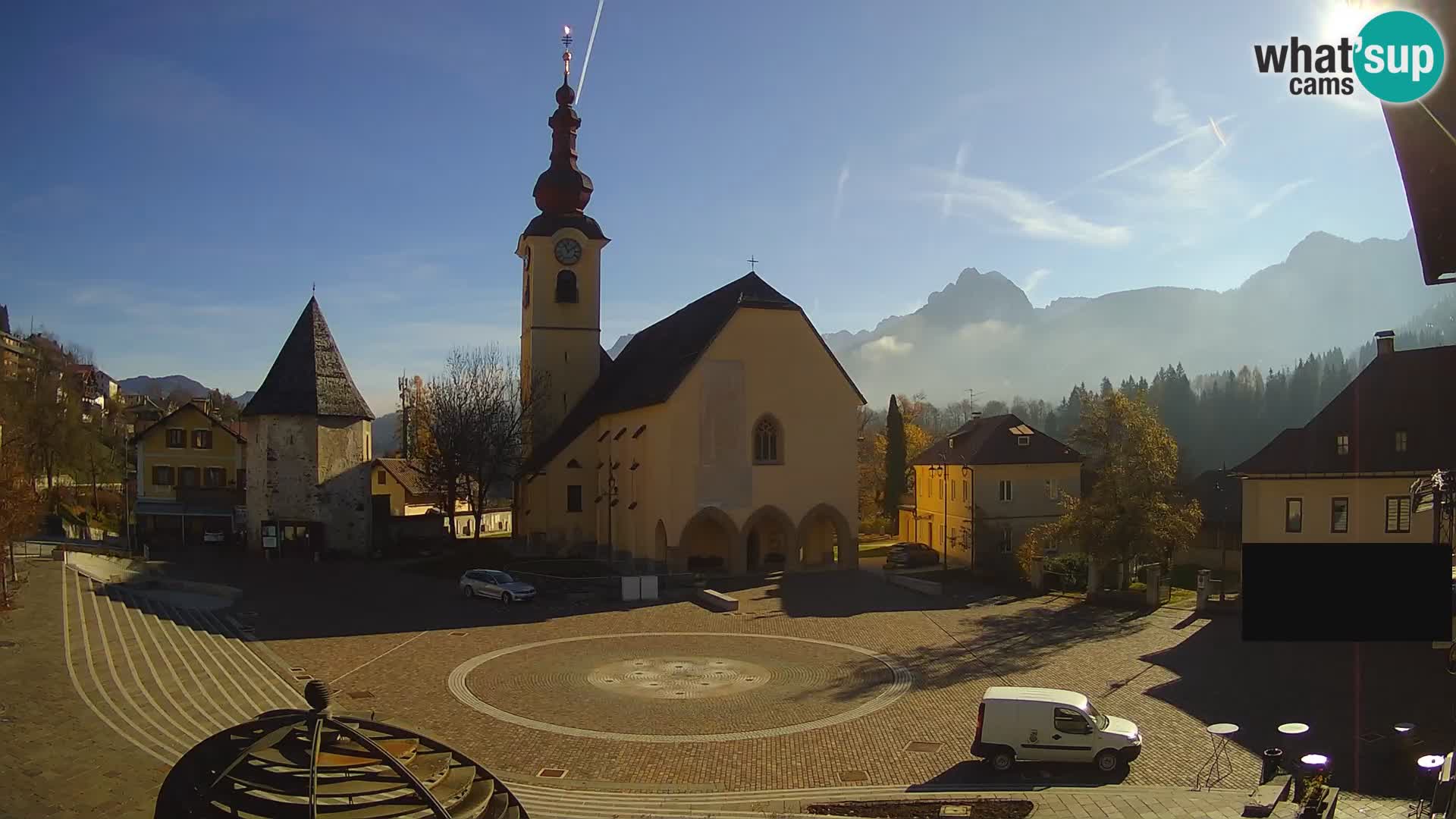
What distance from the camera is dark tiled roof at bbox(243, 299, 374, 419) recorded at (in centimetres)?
4616

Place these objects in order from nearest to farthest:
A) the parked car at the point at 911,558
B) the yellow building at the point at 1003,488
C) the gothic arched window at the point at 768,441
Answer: the gothic arched window at the point at 768,441
the yellow building at the point at 1003,488
the parked car at the point at 911,558

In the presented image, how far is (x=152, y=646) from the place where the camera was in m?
23.0

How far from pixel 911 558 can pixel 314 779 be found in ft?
138

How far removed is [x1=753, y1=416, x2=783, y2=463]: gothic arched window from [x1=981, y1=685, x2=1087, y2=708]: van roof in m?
24.2

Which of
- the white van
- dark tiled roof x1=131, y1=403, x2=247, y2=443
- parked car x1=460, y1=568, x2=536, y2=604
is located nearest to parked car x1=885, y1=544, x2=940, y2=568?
parked car x1=460, y1=568, x2=536, y2=604

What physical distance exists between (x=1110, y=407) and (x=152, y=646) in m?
29.1

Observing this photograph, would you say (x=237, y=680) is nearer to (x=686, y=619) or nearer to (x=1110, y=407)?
(x=686, y=619)

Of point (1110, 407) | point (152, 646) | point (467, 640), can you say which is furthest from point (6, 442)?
point (1110, 407)

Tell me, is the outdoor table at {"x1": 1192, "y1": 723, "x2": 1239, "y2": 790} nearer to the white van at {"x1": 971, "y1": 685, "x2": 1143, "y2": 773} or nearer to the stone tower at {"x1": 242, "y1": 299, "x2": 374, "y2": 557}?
the white van at {"x1": 971, "y1": 685, "x2": 1143, "y2": 773}

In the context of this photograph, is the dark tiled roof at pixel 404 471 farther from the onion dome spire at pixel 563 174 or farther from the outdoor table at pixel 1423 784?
the outdoor table at pixel 1423 784

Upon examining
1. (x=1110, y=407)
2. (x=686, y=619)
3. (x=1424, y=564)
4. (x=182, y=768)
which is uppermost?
(x=1110, y=407)

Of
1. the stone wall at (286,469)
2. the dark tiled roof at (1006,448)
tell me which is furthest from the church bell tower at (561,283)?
the dark tiled roof at (1006,448)

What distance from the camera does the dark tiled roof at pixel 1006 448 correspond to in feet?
152

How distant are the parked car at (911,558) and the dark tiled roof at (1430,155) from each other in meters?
41.9
